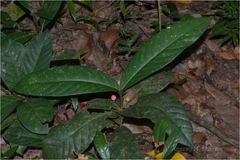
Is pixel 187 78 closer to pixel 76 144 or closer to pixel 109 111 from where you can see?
pixel 109 111

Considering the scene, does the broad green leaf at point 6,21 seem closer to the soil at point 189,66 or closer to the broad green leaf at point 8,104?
the soil at point 189,66

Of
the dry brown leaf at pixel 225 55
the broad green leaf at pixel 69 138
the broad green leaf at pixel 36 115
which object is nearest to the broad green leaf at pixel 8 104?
the broad green leaf at pixel 36 115

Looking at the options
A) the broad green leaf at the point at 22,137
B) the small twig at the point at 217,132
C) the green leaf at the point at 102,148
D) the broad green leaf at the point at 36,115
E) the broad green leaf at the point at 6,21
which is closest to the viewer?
the green leaf at the point at 102,148

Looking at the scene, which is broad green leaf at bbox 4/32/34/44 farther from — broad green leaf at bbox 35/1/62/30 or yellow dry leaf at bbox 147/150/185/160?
yellow dry leaf at bbox 147/150/185/160

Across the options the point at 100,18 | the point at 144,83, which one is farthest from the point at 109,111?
the point at 100,18

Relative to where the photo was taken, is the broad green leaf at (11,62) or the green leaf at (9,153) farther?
the broad green leaf at (11,62)

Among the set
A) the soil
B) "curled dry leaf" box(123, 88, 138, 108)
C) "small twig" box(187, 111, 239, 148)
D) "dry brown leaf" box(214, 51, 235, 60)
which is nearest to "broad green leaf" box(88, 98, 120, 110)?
"curled dry leaf" box(123, 88, 138, 108)

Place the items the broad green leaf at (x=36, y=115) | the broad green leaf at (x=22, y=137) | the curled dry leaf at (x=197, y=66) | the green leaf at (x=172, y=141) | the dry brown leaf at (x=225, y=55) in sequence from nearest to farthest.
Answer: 1. the green leaf at (x=172, y=141)
2. the broad green leaf at (x=36, y=115)
3. the broad green leaf at (x=22, y=137)
4. the curled dry leaf at (x=197, y=66)
5. the dry brown leaf at (x=225, y=55)

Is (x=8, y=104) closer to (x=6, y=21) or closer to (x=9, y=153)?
(x=9, y=153)

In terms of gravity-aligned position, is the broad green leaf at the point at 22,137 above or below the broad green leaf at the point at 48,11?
below
